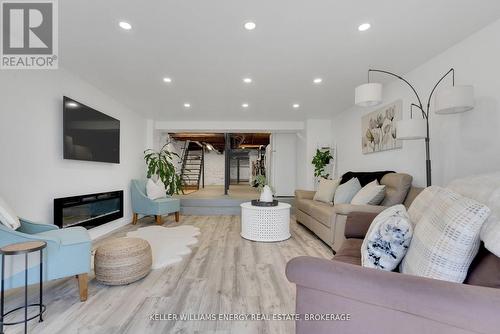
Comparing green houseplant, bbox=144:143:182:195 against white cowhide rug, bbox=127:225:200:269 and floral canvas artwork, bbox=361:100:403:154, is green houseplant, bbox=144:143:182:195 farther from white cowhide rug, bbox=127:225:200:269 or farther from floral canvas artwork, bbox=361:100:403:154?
floral canvas artwork, bbox=361:100:403:154

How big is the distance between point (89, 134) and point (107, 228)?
5.35 ft

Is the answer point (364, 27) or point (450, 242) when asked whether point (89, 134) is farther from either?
point (450, 242)

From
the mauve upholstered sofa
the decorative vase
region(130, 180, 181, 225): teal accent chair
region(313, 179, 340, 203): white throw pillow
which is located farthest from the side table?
region(313, 179, 340, 203): white throw pillow

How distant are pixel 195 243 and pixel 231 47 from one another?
2611 millimetres

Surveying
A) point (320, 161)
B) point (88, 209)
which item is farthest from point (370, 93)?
point (88, 209)

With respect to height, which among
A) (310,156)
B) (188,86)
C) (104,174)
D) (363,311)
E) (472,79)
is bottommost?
(363,311)

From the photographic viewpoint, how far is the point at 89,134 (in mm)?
3398

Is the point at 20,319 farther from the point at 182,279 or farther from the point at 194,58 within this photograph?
the point at 194,58

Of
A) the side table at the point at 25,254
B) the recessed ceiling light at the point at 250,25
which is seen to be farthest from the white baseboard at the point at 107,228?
the recessed ceiling light at the point at 250,25

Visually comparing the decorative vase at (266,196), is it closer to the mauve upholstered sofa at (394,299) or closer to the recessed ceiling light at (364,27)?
the recessed ceiling light at (364,27)

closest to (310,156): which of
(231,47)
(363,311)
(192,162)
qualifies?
(231,47)

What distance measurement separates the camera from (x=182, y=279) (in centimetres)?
230

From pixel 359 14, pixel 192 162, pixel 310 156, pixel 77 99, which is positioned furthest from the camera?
pixel 192 162

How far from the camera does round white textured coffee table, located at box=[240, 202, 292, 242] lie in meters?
3.49
